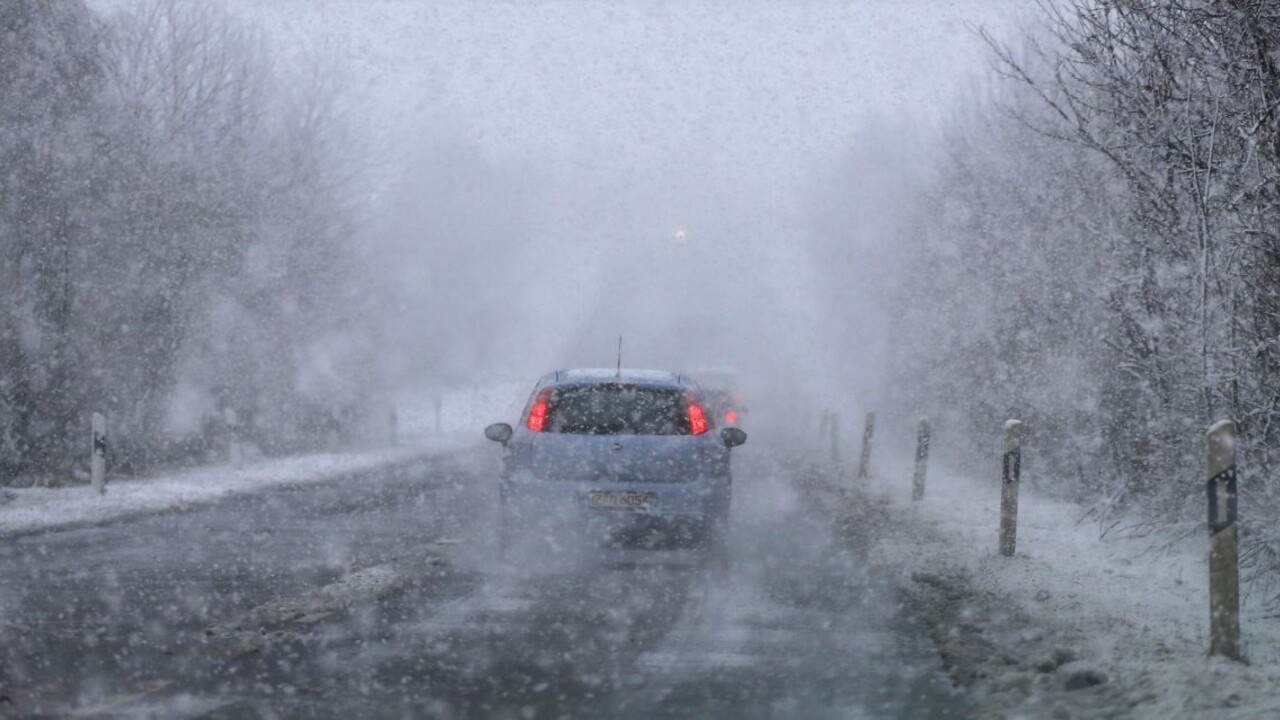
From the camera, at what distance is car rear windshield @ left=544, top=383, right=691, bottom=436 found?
37.1 feet

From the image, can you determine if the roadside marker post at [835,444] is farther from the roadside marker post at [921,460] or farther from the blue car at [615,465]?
the blue car at [615,465]

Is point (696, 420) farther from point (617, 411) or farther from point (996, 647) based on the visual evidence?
point (996, 647)

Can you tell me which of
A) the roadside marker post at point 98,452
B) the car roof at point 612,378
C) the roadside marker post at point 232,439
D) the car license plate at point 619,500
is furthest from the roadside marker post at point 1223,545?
the roadside marker post at point 232,439

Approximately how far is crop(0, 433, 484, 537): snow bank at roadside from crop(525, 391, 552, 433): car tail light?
4.71 meters

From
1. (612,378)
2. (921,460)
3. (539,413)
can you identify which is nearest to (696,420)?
(612,378)

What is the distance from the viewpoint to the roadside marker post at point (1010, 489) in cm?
1102

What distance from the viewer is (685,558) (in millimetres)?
11273

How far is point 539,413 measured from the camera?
11.4 m

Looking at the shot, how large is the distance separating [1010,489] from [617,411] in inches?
133

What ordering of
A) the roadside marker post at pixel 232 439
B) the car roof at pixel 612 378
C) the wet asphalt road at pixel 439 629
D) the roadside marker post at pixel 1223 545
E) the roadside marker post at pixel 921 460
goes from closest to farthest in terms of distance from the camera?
the wet asphalt road at pixel 439 629 < the roadside marker post at pixel 1223 545 < the car roof at pixel 612 378 < the roadside marker post at pixel 921 460 < the roadside marker post at pixel 232 439

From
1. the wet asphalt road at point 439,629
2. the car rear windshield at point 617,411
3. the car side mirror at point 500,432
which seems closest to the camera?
the wet asphalt road at point 439,629

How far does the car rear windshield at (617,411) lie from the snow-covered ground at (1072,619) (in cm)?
218

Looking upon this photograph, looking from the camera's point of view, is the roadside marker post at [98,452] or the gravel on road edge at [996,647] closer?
the gravel on road edge at [996,647]

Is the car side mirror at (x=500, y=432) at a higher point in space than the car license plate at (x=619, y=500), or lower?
higher
